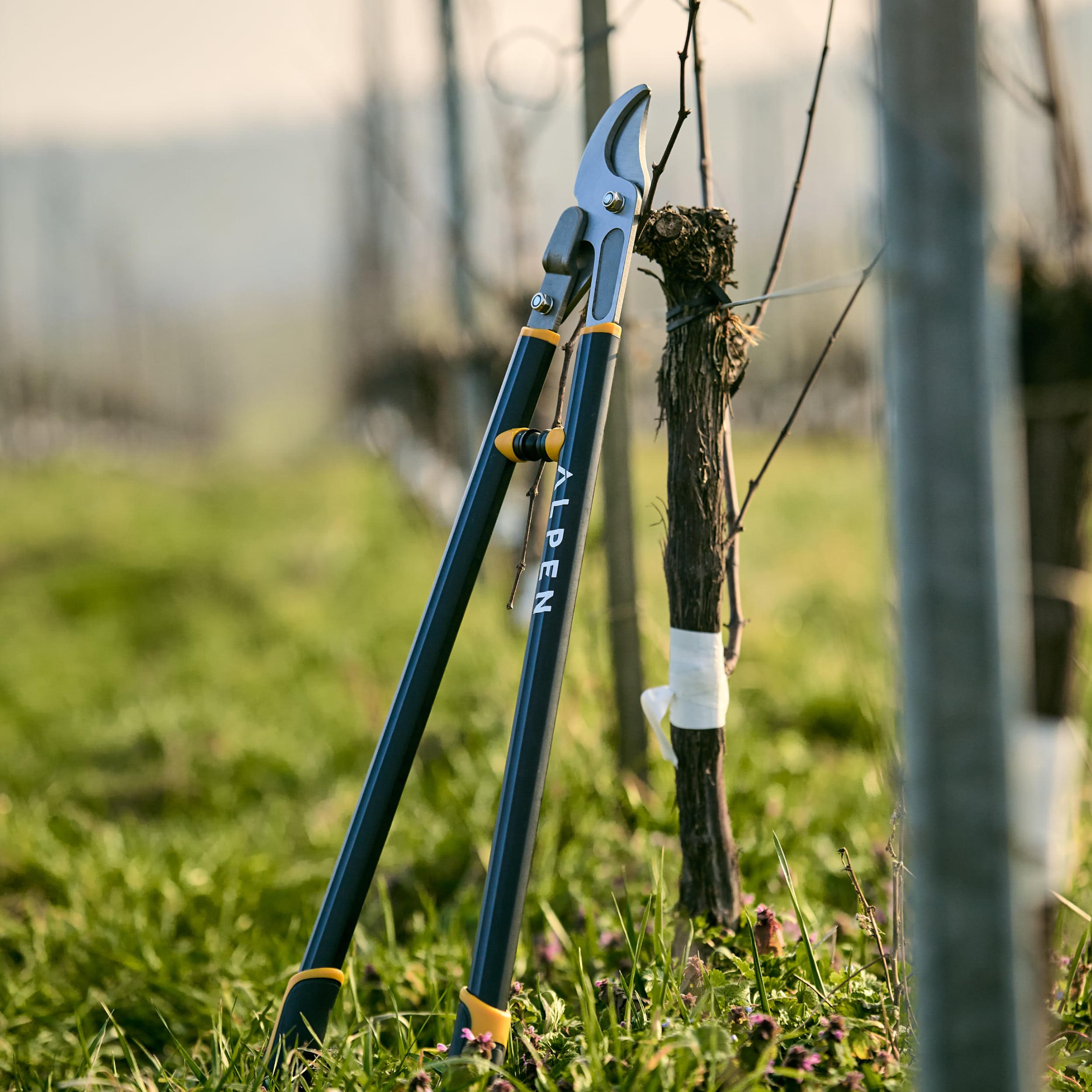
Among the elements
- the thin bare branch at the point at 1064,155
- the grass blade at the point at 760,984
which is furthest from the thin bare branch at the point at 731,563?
the thin bare branch at the point at 1064,155

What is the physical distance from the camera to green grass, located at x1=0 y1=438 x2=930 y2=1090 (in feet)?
4.93

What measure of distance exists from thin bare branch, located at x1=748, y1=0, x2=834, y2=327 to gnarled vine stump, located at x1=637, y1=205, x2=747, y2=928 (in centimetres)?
11

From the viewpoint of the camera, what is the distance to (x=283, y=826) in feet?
11.0

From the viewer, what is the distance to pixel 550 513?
1.39 meters

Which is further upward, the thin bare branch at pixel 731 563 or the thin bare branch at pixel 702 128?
the thin bare branch at pixel 702 128

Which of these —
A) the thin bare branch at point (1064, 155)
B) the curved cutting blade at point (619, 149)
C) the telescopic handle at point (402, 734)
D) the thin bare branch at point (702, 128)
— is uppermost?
the thin bare branch at point (1064, 155)

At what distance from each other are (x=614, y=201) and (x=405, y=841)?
2.02 metres

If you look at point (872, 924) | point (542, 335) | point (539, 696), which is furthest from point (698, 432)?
point (872, 924)

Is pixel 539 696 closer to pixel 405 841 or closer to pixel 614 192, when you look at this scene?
pixel 614 192

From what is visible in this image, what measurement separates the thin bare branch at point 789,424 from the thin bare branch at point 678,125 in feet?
1.12

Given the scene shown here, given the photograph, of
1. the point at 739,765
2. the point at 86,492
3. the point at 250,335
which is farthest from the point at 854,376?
the point at 250,335

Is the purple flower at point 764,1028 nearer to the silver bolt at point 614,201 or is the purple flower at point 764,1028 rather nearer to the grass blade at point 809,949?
the grass blade at point 809,949

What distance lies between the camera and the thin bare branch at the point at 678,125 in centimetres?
155

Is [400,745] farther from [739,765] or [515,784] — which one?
[739,765]
